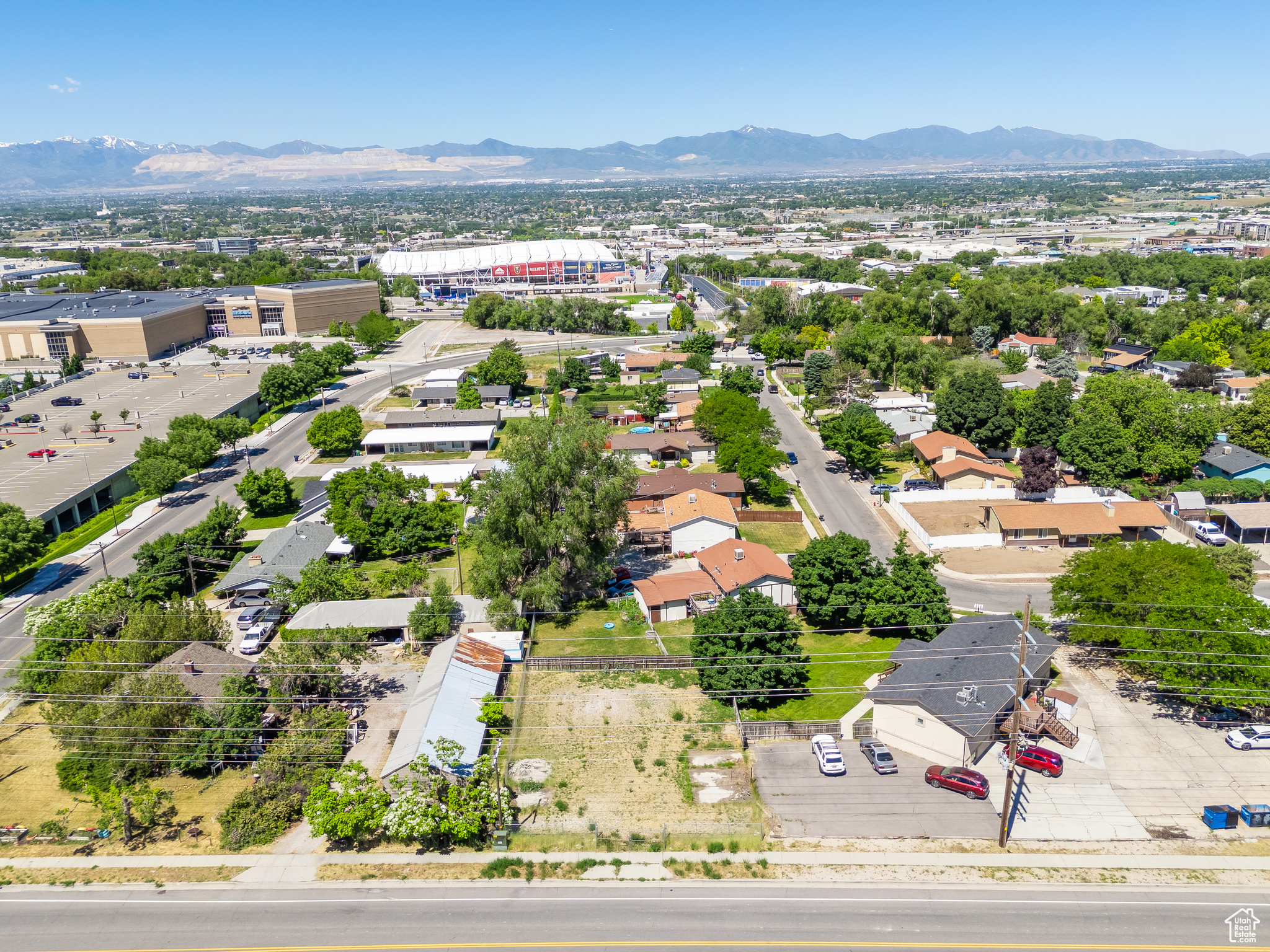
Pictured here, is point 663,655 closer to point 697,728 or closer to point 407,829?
point 697,728

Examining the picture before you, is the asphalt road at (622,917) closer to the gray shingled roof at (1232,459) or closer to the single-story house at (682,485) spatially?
the single-story house at (682,485)

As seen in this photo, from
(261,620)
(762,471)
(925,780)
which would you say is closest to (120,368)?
(261,620)

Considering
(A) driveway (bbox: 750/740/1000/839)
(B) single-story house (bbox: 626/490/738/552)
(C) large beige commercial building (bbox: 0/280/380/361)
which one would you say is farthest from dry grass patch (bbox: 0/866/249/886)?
(C) large beige commercial building (bbox: 0/280/380/361)

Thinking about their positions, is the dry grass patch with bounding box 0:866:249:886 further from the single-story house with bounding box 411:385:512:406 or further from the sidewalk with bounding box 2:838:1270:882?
the single-story house with bounding box 411:385:512:406

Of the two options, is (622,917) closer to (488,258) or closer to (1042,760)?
(1042,760)

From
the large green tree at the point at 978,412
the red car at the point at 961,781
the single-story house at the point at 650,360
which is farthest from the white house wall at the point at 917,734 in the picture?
the single-story house at the point at 650,360

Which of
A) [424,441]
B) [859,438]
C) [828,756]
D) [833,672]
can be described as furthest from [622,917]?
[424,441]
